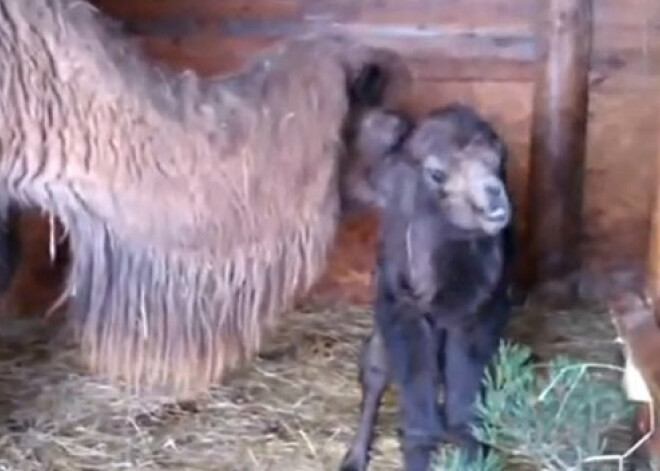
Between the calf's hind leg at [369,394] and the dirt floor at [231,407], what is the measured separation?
7 cm

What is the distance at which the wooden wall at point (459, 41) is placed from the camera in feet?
10.8

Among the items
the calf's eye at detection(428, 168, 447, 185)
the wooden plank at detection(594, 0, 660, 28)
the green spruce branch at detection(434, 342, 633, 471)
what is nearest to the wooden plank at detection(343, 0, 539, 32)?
the wooden plank at detection(594, 0, 660, 28)

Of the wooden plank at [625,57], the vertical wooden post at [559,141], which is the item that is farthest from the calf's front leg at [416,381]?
the wooden plank at [625,57]

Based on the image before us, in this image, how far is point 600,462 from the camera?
2473 mm

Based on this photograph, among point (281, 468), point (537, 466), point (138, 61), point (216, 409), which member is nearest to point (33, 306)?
point (216, 409)

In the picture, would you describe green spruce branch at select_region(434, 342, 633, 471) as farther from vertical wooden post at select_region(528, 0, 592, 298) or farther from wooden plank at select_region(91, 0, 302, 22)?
wooden plank at select_region(91, 0, 302, 22)

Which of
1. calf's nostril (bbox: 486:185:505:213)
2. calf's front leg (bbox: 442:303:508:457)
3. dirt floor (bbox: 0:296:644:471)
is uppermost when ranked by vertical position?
calf's nostril (bbox: 486:185:505:213)

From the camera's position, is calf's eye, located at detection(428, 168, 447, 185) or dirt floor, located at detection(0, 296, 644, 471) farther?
dirt floor, located at detection(0, 296, 644, 471)

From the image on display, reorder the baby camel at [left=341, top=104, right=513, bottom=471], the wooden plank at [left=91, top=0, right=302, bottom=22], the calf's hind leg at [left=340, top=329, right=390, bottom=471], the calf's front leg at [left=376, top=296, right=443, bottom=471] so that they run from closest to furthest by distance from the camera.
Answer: the baby camel at [left=341, top=104, right=513, bottom=471], the calf's front leg at [left=376, top=296, right=443, bottom=471], the calf's hind leg at [left=340, top=329, right=390, bottom=471], the wooden plank at [left=91, top=0, right=302, bottom=22]

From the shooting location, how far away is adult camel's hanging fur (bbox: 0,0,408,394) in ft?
8.04

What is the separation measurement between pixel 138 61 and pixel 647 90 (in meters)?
1.32

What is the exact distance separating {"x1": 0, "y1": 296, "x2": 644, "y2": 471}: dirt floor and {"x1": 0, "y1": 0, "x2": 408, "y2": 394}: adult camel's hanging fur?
1.53ft

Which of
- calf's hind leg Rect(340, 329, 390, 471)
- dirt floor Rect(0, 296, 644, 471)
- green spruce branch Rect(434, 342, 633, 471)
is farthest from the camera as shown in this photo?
dirt floor Rect(0, 296, 644, 471)

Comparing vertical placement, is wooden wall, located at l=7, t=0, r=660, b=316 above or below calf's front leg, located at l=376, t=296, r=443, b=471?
above
